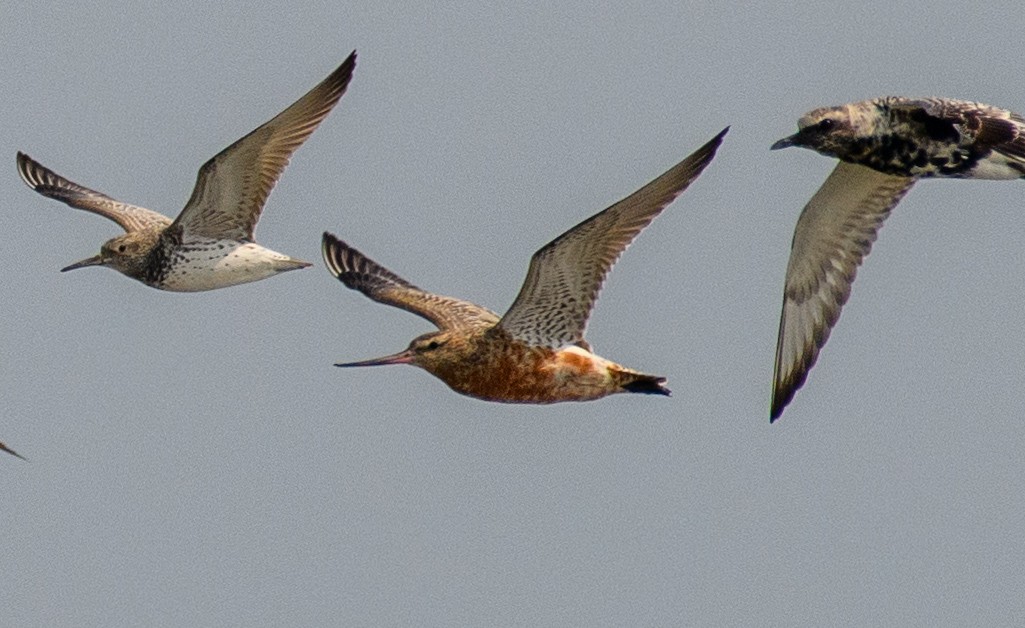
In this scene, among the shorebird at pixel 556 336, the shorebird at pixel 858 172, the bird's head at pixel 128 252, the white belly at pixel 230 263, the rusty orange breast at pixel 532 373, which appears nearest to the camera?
the shorebird at pixel 556 336

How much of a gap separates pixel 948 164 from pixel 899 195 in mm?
920

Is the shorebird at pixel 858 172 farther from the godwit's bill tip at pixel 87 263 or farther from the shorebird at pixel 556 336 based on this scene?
the godwit's bill tip at pixel 87 263

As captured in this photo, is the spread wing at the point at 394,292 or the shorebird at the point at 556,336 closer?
the shorebird at the point at 556,336

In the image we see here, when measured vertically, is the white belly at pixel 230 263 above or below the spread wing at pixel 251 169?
below

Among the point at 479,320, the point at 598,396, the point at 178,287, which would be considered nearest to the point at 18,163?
the point at 178,287

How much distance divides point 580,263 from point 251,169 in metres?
4.05

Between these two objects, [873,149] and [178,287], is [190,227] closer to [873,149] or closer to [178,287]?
[178,287]

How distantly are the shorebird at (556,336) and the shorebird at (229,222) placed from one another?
2.69 meters

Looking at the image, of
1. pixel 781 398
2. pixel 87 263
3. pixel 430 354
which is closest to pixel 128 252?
pixel 87 263

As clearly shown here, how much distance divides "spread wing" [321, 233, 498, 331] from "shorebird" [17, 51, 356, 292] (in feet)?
1.47

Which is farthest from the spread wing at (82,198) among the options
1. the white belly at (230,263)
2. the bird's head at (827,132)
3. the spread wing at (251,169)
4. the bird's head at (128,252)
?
the bird's head at (827,132)

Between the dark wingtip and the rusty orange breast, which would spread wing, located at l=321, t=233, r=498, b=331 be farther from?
the dark wingtip

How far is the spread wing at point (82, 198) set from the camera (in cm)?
2125

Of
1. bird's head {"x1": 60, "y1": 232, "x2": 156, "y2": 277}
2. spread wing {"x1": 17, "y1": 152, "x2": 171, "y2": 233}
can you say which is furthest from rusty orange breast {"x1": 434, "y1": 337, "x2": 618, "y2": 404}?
spread wing {"x1": 17, "y1": 152, "x2": 171, "y2": 233}
